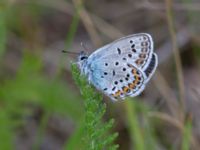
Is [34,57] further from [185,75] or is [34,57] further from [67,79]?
[185,75]

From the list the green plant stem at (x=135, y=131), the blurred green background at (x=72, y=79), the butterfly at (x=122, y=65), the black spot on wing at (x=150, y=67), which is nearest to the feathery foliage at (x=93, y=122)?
the butterfly at (x=122, y=65)

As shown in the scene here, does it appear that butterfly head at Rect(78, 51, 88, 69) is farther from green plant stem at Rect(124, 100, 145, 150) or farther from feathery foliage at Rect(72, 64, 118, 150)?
green plant stem at Rect(124, 100, 145, 150)

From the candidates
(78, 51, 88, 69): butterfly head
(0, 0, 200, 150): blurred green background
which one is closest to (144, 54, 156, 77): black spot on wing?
(78, 51, 88, 69): butterfly head

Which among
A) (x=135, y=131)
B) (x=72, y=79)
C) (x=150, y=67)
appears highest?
(x=72, y=79)

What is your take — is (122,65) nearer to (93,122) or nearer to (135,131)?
(93,122)

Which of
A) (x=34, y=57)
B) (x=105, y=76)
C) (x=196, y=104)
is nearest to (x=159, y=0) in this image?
(x=196, y=104)

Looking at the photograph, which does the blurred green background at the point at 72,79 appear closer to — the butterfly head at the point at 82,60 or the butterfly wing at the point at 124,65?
the butterfly wing at the point at 124,65

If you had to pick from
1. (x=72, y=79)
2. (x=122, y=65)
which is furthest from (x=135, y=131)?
(x=72, y=79)
